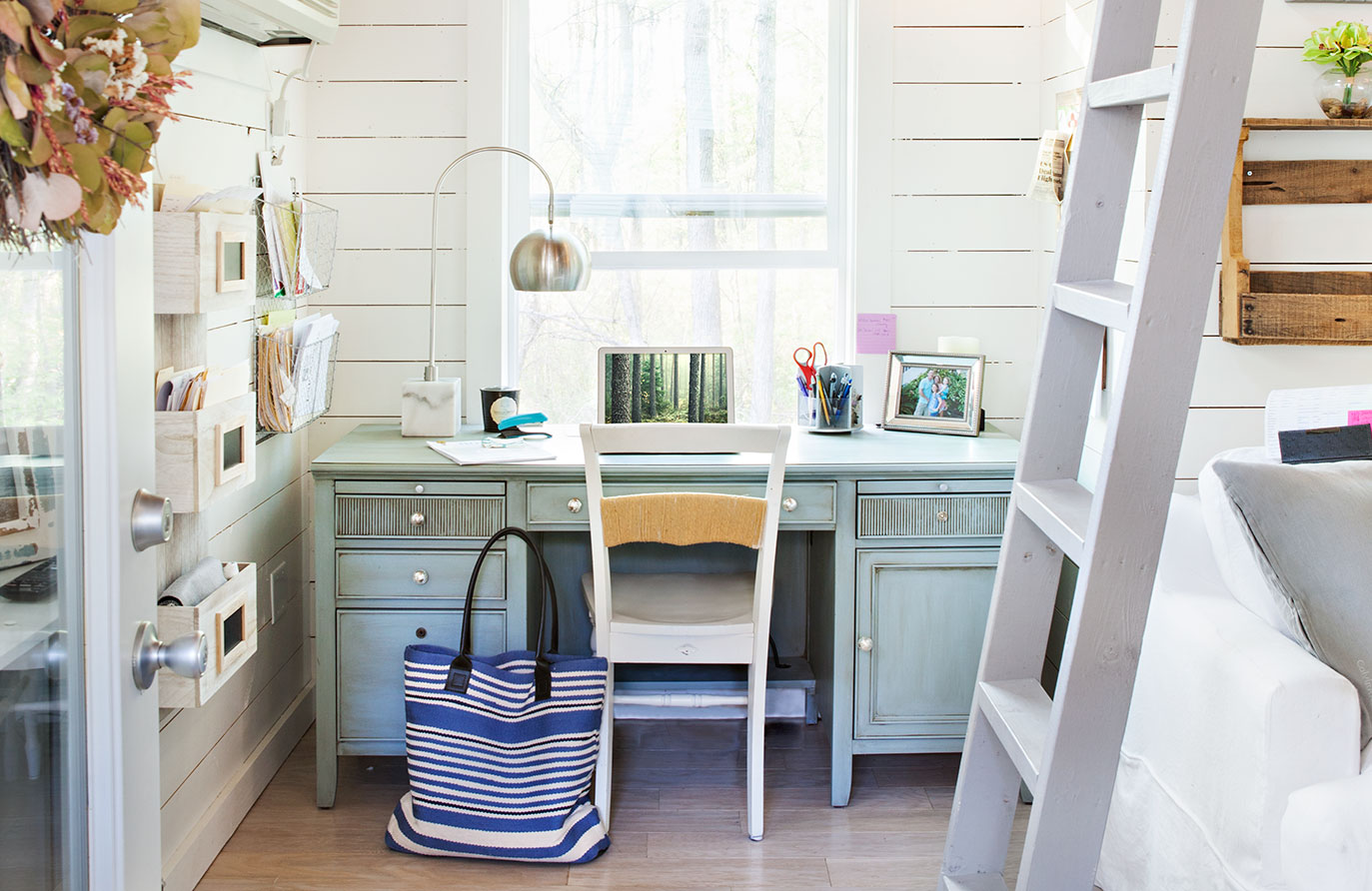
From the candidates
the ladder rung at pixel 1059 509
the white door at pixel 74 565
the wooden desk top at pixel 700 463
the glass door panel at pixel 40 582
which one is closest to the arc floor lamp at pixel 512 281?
the wooden desk top at pixel 700 463

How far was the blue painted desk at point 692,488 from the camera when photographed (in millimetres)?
2627

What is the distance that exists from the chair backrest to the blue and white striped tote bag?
0.25 metres

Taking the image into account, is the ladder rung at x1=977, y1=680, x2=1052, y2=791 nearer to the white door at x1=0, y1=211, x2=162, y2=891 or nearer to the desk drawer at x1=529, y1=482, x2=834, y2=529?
the white door at x1=0, y1=211, x2=162, y2=891

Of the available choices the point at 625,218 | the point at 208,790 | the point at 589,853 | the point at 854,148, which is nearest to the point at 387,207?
the point at 625,218

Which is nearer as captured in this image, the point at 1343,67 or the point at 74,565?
the point at 74,565

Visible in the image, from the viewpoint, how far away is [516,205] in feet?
10.5

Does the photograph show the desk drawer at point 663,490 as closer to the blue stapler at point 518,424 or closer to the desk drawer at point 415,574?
the desk drawer at point 415,574

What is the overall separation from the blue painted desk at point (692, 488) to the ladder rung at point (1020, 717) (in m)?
1.13

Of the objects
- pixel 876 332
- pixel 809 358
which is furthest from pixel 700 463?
pixel 876 332

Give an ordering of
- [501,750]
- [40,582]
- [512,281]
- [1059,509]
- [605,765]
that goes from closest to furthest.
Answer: [40,582] → [1059,509] → [501,750] → [605,765] → [512,281]

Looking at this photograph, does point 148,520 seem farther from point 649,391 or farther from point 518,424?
point 649,391

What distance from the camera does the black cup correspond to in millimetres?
2996

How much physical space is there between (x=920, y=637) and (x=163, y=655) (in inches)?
72.7

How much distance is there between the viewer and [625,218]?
10.6ft
